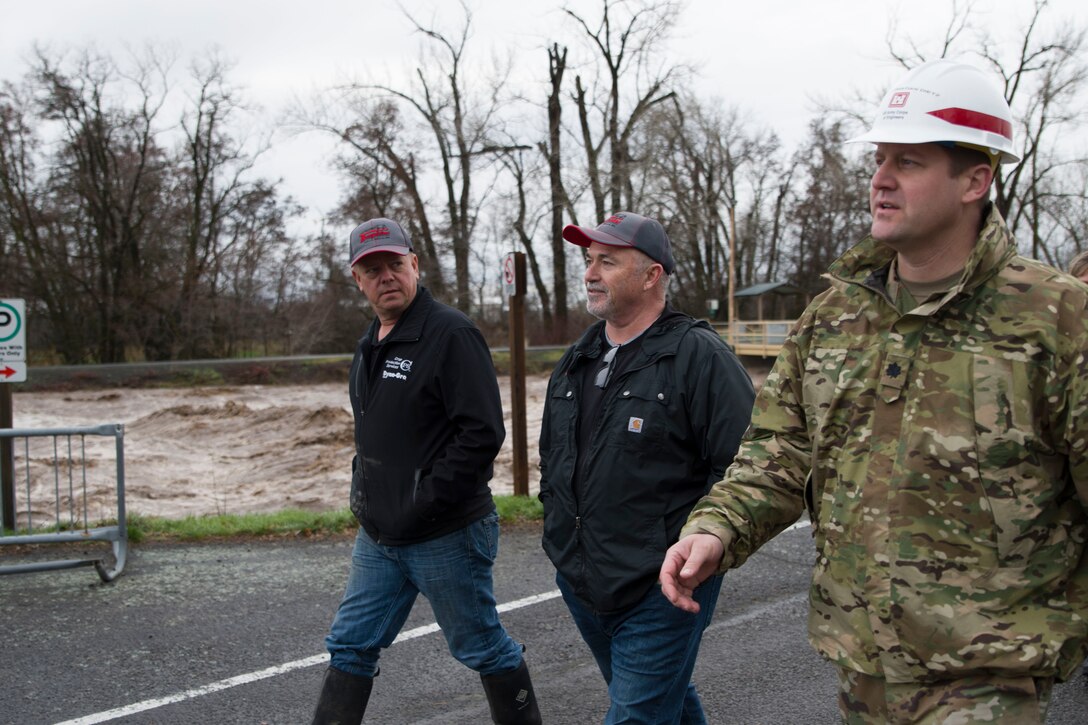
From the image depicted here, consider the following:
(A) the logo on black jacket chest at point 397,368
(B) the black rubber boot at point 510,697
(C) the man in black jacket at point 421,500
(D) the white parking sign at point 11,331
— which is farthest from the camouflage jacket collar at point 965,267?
(D) the white parking sign at point 11,331

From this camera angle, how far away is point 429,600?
364 cm

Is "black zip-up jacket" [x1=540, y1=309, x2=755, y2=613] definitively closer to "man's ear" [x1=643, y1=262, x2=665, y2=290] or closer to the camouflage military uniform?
"man's ear" [x1=643, y1=262, x2=665, y2=290]

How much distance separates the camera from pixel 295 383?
26906mm

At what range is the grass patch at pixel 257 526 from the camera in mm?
7723

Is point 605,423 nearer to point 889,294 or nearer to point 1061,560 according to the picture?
point 889,294

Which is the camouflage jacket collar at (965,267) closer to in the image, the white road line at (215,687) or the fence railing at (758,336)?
the white road line at (215,687)

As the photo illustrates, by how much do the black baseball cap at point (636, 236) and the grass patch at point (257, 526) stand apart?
4719 mm

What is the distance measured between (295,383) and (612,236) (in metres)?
24.8

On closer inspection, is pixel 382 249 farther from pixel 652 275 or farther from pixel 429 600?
pixel 429 600

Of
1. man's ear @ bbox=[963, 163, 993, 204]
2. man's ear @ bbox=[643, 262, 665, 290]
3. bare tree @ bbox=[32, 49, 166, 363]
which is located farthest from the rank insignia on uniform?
bare tree @ bbox=[32, 49, 166, 363]

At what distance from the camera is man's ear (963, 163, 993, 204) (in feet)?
6.43

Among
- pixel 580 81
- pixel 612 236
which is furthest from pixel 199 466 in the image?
pixel 580 81

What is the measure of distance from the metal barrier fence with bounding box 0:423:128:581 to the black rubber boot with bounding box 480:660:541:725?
12.4 ft

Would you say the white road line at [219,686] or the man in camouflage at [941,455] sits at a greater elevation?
the man in camouflage at [941,455]
